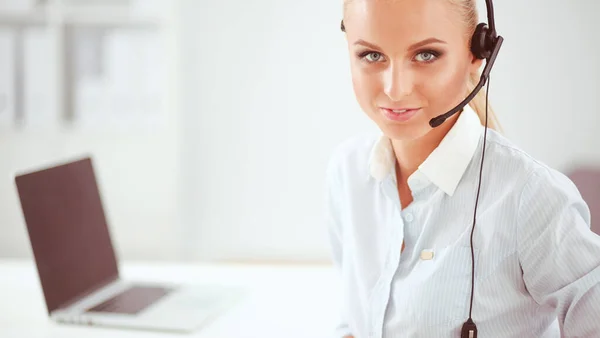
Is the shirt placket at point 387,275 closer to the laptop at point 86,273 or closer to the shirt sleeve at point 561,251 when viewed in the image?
the shirt sleeve at point 561,251

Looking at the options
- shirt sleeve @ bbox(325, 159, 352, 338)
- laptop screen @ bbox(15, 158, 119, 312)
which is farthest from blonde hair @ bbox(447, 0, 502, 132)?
laptop screen @ bbox(15, 158, 119, 312)

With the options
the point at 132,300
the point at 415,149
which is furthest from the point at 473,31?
the point at 132,300

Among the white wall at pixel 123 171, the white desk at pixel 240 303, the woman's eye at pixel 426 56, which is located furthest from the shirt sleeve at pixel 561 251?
the white wall at pixel 123 171

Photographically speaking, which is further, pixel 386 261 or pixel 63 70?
pixel 63 70

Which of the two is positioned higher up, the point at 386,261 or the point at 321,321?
the point at 386,261

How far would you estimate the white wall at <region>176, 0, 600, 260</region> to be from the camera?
10.7 ft

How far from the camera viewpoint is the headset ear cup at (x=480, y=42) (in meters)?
0.97

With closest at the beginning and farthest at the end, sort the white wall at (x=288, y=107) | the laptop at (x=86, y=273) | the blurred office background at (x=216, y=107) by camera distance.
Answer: the laptop at (x=86, y=273), the blurred office background at (x=216, y=107), the white wall at (x=288, y=107)

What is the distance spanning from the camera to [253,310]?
1451 millimetres

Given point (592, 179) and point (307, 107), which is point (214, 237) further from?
point (592, 179)

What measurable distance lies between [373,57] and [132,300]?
853 millimetres

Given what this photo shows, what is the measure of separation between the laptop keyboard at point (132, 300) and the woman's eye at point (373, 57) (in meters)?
0.79

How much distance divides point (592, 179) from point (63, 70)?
2296 mm

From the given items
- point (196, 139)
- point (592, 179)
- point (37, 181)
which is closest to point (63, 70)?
point (196, 139)
